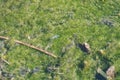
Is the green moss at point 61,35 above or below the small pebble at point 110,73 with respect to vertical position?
above

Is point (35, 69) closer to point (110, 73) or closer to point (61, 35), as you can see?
point (61, 35)

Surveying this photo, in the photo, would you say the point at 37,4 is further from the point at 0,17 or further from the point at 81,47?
the point at 81,47

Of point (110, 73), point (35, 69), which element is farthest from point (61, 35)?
point (110, 73)

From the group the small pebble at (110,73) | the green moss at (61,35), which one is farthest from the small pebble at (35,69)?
the small pebble at (110,73)

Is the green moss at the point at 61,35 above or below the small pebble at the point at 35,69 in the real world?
above

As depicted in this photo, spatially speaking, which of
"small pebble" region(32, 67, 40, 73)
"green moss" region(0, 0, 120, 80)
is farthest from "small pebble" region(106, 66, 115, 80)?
"small pebble" region(32, 67, 40, 73)

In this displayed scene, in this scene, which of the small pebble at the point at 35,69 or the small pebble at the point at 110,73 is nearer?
the small pebble at the point at 110,73

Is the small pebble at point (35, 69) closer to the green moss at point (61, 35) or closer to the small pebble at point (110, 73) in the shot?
the green moss at point (61, 35)

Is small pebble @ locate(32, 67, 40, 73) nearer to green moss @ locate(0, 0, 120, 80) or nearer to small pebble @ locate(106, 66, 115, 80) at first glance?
green moss @ locate(0, 0, 120, 80)

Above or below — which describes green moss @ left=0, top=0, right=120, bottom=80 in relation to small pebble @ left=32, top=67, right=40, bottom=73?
above

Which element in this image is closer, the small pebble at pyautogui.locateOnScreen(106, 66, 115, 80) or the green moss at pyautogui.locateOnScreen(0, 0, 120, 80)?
the small pebble at pyautogui.locateOnScreen(106, 66, 115, 80)

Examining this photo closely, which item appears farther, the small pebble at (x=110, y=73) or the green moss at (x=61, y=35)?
the green moss at (x=61, y=35)

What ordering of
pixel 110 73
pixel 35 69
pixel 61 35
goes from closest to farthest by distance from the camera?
pixel 110 73 < pixel 35 69 < pixel 61 35
